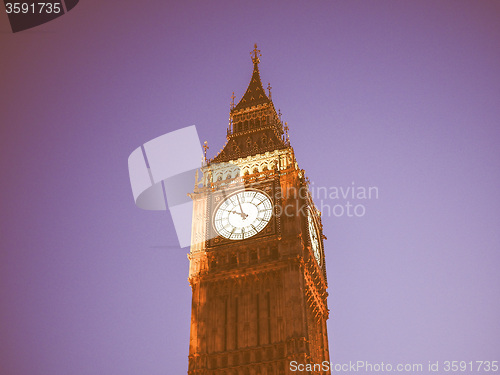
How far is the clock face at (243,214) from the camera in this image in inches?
2413

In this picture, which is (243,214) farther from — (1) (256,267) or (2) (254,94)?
(2) (254,94)

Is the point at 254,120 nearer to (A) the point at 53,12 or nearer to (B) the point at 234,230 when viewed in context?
(B) the point at 234,230

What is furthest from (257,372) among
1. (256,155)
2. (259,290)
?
(256,155)

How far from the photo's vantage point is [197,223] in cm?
6381

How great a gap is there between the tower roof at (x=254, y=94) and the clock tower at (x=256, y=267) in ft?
22.0

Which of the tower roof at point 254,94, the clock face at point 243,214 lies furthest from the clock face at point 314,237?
the tower roof at point 254,94

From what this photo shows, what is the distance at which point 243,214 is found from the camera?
62344 mm

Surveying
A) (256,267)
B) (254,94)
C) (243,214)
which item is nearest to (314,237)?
(243,214)

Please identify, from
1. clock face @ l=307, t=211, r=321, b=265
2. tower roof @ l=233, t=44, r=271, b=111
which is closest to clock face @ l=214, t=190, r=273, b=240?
clock face @ l=307, t=211, r=321, b=265

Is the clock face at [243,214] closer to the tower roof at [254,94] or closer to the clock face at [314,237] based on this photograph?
the clock face at [314,237]

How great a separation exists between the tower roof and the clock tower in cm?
671

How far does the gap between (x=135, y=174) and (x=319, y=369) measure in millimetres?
26180

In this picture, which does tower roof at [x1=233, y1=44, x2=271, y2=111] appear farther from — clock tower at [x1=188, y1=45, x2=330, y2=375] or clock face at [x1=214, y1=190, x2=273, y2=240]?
clock face at [x1=214, y1=190, x2=273, y2=240]

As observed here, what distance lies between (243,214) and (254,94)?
64.7ft
